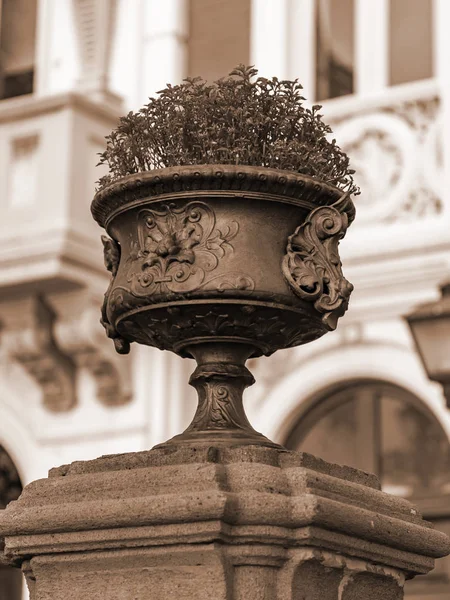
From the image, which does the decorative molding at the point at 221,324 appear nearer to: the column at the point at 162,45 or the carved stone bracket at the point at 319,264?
the carved stone bracket at the point at 319,264

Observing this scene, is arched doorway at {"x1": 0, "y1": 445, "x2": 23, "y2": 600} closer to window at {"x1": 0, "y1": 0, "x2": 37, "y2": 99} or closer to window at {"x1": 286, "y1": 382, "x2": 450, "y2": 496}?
window at {"x1": 286, "y1": 382, "x2": 450, "y2": 496}

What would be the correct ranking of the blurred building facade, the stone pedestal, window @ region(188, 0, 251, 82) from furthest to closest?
1. window @ region(188, 0, 251, 82)
2. the blurred building facade
3. the stone pedestal

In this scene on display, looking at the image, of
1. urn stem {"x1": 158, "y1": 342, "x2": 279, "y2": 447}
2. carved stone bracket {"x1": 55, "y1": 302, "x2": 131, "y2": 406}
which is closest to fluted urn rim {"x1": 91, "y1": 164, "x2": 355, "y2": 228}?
urn stem {"x1": 158, "y1": 342, "x2": 279, "y2": 447}

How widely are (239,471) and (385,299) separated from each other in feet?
21.4

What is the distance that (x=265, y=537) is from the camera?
12.8ft

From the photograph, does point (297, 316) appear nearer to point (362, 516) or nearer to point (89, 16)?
point (362, 516)

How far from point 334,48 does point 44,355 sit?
2.87 metres

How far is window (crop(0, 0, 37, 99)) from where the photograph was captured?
1250 centimetres

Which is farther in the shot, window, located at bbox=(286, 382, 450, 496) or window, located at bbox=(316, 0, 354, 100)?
window, located at bbox=(316, 0, 354, 100)

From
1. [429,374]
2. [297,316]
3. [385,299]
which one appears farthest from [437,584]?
[297,316]

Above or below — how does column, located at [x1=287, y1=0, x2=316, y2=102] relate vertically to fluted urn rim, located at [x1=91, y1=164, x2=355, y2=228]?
above

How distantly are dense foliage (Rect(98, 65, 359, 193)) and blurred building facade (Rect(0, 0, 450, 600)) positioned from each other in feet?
18.8

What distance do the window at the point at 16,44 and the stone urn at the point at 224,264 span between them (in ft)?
27.3

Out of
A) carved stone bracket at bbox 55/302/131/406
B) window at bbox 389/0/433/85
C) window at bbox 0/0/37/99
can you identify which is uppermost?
window at bbox 0/0/37/99
